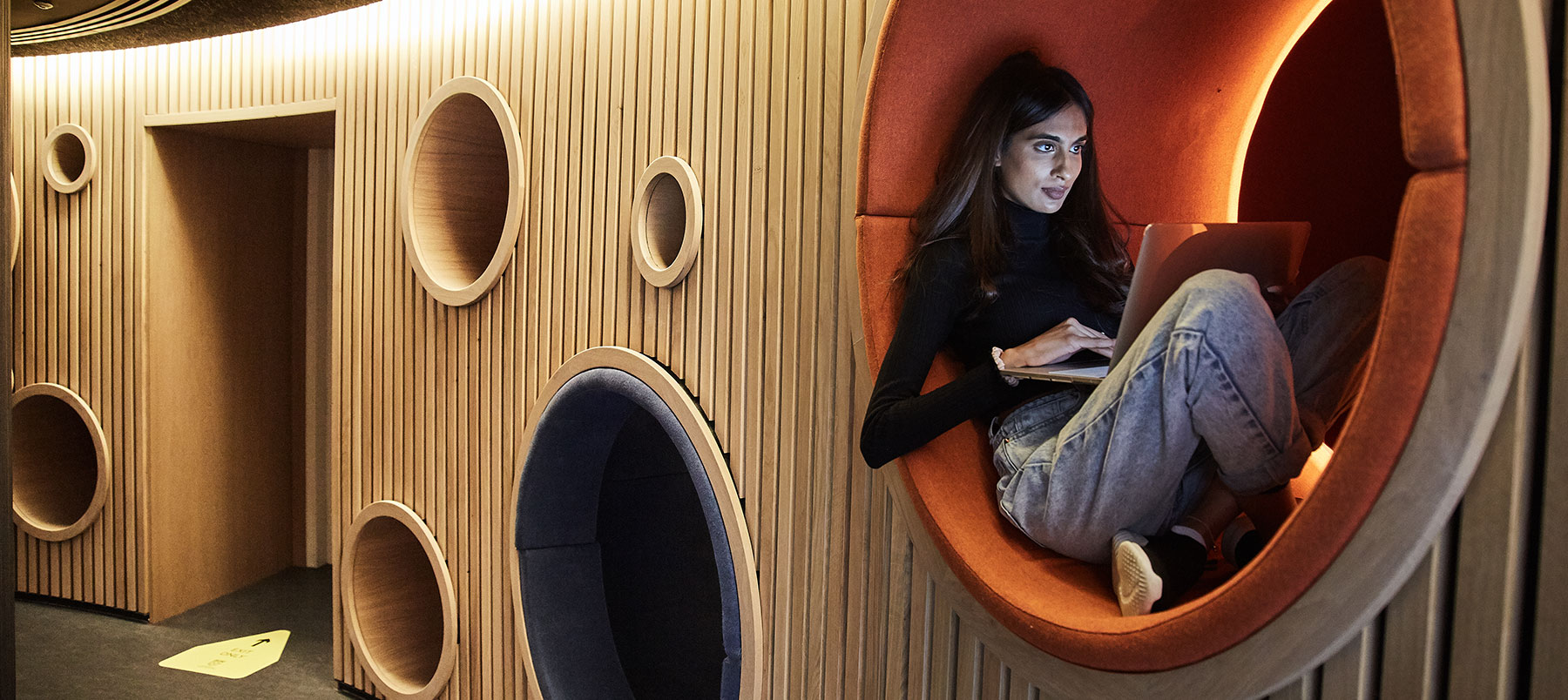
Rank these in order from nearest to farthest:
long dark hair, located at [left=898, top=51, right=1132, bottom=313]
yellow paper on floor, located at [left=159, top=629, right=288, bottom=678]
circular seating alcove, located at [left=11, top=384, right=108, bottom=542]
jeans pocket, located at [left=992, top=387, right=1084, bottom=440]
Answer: jeans pocket, located at [left=992, top=387, right=1084, bottom=440] < long dark hair, located at [left=898, top=51, right=1132, bottom=313] < yellow paper on floor, located at [left=159, top=629, right=288, bottom=678] < circular seating alcove, located at [left=11, top=384, right=108, bottom=542]

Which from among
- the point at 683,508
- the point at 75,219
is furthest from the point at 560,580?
the point at 75,219

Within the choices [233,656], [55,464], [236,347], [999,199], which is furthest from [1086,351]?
[55,464]

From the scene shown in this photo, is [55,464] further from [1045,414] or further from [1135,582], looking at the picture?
[1135,582]

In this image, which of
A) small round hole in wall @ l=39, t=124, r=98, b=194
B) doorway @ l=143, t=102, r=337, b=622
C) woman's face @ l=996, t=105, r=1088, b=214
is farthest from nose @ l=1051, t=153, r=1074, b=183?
small round hole in wall @ l=39, t=124, r=98, b=194

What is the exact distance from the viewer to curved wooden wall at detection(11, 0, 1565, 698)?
2.12 metres

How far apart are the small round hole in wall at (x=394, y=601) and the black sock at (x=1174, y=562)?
9.92 ft

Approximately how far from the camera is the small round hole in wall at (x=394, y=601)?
161 inches

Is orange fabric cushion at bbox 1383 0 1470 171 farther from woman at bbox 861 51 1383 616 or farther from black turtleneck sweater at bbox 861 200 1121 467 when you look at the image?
black turtleneck sweater at bbox 861 200 1121 467

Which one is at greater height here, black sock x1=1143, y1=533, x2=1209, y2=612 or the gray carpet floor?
black sock x1=1143, y1=533, x2=1209, y2=612

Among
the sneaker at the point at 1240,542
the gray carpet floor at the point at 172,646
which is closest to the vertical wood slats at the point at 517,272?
the gray carpet floor at the point at 172,646

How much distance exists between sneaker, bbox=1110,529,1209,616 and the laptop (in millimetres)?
317

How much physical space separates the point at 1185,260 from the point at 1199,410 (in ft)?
0.90

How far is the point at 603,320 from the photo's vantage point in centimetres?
327

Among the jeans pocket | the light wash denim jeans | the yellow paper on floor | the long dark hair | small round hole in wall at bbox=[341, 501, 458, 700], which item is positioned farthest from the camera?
the yellow paper on floor
